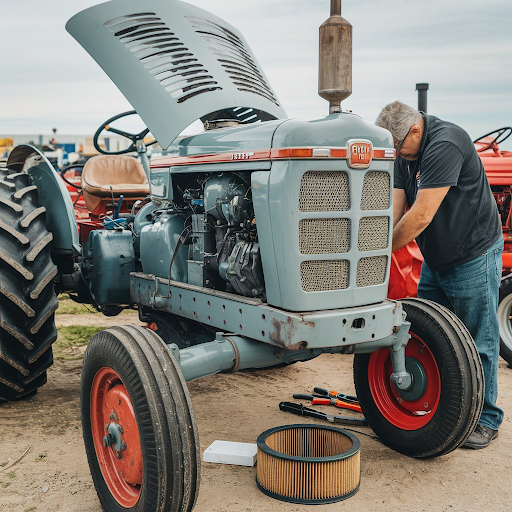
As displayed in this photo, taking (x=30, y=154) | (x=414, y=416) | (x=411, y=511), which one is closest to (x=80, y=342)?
(x=30, y=154)

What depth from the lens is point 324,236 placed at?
107 inches

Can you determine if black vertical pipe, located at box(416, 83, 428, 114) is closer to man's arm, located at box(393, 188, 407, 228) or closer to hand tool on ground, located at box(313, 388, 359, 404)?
man's arm, located at box(393, 188, 407, 228)

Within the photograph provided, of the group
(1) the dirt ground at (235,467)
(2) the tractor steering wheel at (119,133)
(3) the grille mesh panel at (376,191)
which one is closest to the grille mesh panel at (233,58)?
(3) the grille mesh panel at (376,191)

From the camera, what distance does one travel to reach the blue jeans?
3.51 metres

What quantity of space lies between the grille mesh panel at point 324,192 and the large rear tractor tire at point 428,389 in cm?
87

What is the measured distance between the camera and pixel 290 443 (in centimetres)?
316

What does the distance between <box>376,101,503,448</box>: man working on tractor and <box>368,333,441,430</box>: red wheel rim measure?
343 mm

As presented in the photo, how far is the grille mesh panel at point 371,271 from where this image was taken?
2.85 meters

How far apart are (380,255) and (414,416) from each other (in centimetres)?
98

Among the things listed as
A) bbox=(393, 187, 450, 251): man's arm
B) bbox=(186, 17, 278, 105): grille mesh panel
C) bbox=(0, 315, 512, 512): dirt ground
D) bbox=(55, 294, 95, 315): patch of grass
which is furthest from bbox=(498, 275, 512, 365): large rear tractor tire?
bbox=(55, 294, 95, 315): patch of grass

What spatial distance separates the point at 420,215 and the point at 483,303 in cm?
64

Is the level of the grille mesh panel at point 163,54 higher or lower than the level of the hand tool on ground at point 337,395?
higher

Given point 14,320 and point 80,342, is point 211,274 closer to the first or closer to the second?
point 14,320

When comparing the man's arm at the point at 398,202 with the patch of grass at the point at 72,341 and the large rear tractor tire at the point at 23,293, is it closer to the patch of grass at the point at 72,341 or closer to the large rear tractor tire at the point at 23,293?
the large rear tractor tire at the point at 23,293
